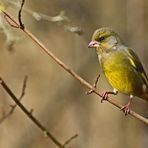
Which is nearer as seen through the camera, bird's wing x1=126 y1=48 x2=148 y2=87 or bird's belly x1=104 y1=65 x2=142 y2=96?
A: bird's belly x1=104 y1=65 x2=142 y2=96

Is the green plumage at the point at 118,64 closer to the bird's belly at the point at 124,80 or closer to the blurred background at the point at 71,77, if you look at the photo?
the bird's belly at the point at 124,80

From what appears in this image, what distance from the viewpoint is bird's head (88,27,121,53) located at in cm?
502

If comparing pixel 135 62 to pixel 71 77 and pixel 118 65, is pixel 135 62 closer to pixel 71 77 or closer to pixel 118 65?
pixel 118 65

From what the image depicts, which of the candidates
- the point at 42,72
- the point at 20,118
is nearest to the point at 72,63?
the point at 42,72

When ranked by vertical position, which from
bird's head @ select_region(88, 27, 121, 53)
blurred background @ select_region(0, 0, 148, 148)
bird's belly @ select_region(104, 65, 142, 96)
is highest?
bird's head @ select_region(88, 27, 121, 53)

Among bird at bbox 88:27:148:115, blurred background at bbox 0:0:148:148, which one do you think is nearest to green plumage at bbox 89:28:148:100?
bird at bbox 88:27:148:115

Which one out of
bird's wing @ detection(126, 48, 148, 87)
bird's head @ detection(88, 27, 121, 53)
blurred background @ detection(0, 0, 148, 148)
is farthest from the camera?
blurred background @ detection(0, 0, 148, 148)

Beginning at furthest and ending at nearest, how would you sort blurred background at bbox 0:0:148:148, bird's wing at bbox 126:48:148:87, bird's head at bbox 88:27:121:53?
blurred background at bbox 0:0:148:148 < bird's wing at bbox 126:48:148:87 < bird's head at bbox 88:27:121:53

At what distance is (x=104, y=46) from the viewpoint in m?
5.14

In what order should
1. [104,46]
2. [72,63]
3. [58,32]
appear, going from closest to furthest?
[104,46] < [58,32] < [72,63]

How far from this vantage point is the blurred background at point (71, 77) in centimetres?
793

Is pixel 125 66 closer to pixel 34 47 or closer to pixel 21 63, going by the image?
pixel 21 63

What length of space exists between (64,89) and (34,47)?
2731 mm

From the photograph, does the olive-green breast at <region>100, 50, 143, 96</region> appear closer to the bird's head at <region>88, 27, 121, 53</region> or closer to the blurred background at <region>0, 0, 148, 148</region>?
the bird's head at <region>88, 27, 121, 53</region>
